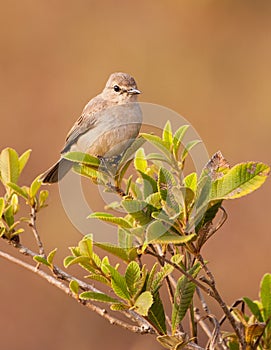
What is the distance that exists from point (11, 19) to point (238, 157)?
3919 mm

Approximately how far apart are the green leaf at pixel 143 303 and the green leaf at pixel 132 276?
0.13 feet

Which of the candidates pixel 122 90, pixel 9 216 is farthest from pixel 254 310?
pixel 122 90

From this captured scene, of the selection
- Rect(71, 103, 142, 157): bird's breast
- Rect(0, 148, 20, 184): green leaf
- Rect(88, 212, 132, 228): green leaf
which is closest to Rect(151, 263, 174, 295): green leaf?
Rect(88, 212, 132, 228): green leaf

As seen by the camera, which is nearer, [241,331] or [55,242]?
[241,331]

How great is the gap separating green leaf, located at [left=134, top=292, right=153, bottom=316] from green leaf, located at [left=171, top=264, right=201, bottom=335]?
11cm

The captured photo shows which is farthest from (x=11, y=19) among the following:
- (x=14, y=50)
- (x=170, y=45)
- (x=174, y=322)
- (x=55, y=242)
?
(x=174, y=322)

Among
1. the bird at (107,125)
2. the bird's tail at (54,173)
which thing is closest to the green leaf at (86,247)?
the bird at (107,125)

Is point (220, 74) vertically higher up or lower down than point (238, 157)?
higher up

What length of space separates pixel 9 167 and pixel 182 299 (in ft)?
2.70

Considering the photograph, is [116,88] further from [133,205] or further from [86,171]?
[133,205]

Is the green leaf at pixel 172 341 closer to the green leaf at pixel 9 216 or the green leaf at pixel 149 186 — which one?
the green leaf at pixel 149 186

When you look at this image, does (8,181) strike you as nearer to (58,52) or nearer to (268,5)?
(58,52)

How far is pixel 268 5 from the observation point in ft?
32.0

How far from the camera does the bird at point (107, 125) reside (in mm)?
3162
